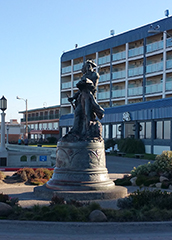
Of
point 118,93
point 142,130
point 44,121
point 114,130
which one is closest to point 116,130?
point 114,130

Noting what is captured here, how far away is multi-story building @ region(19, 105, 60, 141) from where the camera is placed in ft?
256

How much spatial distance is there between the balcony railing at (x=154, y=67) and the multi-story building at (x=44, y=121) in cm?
3077

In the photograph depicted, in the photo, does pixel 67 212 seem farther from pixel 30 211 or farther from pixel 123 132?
pixel 123 132

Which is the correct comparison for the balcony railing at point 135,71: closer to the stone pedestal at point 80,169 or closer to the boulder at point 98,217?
the stone pedestal at point 80,169

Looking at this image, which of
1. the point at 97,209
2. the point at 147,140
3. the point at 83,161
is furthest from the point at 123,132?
the point at 97,209

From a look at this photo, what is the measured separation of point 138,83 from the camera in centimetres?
4947

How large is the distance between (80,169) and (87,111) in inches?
82.4

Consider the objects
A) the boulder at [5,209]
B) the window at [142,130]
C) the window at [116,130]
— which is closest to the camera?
the boulder at [5,209]

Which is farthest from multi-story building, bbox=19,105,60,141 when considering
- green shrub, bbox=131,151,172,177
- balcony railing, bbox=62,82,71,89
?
green shrub, bbox=131,151,172,177

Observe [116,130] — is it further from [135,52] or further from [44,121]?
[44,121]

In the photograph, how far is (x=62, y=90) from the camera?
63.8 m

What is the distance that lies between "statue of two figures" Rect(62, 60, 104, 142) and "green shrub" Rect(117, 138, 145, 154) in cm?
2699

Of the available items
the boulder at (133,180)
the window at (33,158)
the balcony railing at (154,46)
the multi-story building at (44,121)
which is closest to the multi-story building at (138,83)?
the balcony railing at (154,46)

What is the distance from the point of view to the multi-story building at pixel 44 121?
78.0 m
